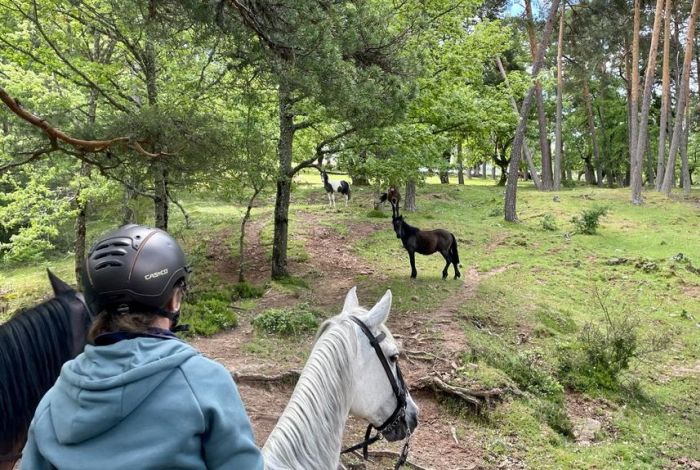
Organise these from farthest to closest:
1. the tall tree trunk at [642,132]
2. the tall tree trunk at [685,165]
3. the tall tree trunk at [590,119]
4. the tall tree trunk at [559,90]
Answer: the tall tree trunk at [590,119] → the tall tree trunk at [685,165] → the tall tree trunk at [559,90] → the tall tree trunk at [642,132]

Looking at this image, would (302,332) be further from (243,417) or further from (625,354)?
(243,417)

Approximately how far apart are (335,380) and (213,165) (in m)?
7.34

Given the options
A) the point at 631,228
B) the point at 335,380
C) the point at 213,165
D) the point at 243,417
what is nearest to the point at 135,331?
the point at 243,417

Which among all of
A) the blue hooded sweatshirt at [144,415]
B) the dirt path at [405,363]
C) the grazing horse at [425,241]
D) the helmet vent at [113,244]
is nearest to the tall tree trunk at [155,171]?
the dirt path at [405,363]

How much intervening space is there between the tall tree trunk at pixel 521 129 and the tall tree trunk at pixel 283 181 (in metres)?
9.51

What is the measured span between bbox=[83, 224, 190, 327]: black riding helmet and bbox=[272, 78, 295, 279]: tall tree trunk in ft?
31.6

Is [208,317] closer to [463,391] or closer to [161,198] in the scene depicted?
[161,198]

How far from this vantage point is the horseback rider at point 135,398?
1.36 m

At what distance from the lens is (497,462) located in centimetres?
562

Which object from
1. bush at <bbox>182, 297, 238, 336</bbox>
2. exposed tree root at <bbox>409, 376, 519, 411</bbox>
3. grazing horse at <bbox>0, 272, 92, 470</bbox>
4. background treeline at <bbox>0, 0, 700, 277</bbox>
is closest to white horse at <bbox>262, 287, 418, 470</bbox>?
grazing horse at <bbox>0, 272, 92, 470</bbox>

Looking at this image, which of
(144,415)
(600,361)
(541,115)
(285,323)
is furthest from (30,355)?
(541,115)

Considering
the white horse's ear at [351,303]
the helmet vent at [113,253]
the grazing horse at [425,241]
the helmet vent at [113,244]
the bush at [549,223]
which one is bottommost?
the bush at [549,223]

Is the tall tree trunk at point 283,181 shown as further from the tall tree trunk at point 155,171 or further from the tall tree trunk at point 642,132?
Answer: the tall tree trunk at point 642,132

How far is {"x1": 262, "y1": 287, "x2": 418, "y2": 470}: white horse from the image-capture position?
2.29 meters
